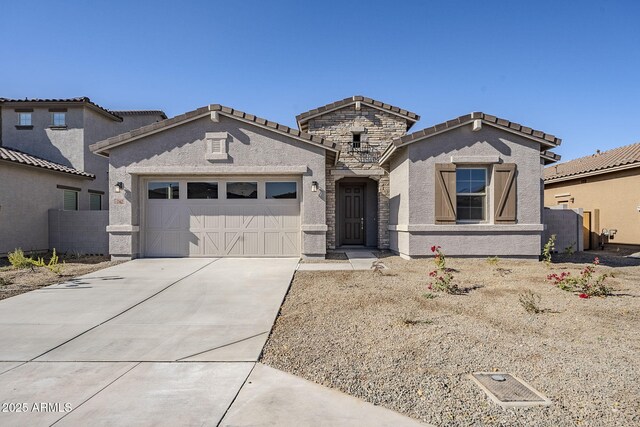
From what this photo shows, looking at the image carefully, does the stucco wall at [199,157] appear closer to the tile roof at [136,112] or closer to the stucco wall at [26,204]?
the stucco wall at [26,204]

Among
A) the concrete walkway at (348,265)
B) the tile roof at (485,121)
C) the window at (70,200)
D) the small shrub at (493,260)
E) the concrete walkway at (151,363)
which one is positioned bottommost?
the concrete walkway at (151,363)

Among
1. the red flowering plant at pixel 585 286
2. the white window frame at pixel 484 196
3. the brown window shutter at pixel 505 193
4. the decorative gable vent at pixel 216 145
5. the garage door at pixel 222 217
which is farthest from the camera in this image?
the garage door at pixel 222 217

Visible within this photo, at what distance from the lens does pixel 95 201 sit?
16.7m

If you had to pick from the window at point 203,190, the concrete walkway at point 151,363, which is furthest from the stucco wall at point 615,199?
the window at point 203,190

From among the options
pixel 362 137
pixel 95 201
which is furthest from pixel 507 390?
pixel 95 201

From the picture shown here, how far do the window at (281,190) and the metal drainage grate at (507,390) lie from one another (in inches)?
337

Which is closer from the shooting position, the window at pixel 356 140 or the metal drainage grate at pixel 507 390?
the metal drainage grate at pixel 507 390

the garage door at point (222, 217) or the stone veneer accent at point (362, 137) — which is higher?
the stone veneer accent at point (362, 137)

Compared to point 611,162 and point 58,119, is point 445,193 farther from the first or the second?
point 58,119

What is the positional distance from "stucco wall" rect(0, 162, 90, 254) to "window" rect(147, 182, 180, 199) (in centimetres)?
463

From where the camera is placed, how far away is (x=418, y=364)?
3756 mm

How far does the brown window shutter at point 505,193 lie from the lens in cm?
1062

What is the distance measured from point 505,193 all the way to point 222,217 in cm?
849

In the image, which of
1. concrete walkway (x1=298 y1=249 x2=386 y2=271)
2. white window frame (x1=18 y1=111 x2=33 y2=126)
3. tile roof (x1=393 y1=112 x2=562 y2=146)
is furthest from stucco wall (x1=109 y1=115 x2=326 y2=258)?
white window frame (x1=18 y1=111 x2=33 y2=126)
